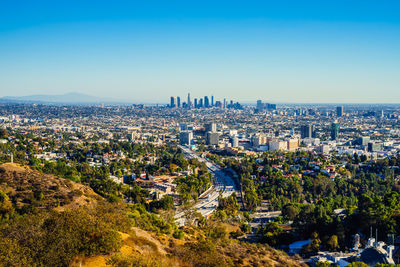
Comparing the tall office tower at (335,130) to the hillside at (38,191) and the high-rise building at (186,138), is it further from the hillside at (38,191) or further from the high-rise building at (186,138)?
the hillside at (38,191)

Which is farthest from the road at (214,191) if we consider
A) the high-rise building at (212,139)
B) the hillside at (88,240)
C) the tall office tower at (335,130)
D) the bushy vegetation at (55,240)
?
the tall office tower at (335,130)

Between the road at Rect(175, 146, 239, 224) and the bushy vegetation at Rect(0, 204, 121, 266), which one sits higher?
the bushy vegetation at Rect(0, 204, 121, 266)

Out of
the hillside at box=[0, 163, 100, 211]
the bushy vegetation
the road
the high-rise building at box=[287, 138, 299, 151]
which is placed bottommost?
the road

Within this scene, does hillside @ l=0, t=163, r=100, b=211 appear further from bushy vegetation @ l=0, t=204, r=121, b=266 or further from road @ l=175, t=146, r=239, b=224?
bushy vegetation @ l=0, t=204, r=121, b=266

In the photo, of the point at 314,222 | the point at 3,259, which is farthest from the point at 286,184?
the point at 3,259

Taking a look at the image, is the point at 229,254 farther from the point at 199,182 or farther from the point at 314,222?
the point at 199,182

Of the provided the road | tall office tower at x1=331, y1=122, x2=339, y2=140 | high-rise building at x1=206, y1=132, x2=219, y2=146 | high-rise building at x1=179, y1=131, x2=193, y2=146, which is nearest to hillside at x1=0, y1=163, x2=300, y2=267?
the road
